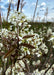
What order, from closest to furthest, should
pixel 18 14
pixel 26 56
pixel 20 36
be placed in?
pixel 18 14 → pixel 20 36 → pixel 26 56

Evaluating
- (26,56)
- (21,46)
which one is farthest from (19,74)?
(21,46)

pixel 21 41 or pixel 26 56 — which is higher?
pixel 21 41

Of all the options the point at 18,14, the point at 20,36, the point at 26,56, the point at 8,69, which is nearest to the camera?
the point at 18,14

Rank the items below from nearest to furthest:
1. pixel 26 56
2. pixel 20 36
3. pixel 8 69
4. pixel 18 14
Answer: pixel 18 14
pixel 20 36
pixel 26 56
pixel 8 69

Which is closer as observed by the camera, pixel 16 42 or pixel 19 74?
pixel 16 42

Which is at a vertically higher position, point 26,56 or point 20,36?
point 20,36

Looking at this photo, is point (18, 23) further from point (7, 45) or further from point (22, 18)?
point (7, 45)

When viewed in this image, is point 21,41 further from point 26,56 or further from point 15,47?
point 26,56

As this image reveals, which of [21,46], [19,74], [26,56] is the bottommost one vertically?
[19,74]

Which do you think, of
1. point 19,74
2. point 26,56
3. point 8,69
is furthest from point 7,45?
point 19,74
